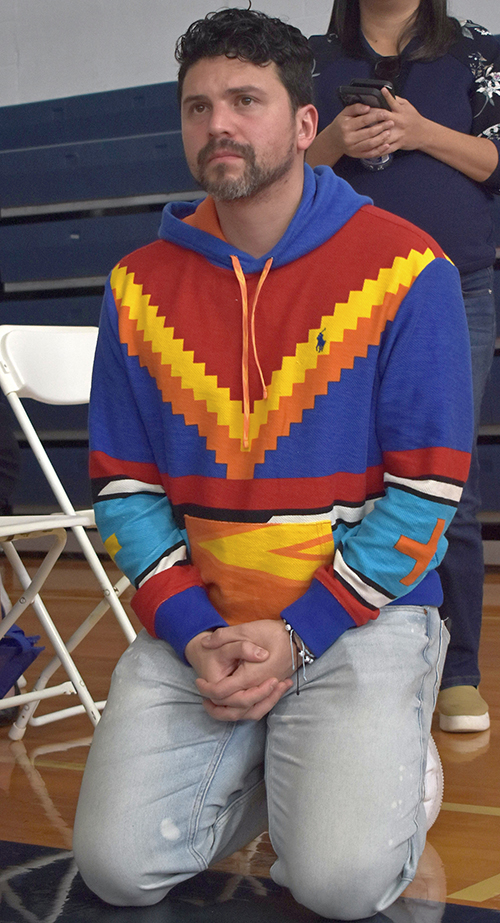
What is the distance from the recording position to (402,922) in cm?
109

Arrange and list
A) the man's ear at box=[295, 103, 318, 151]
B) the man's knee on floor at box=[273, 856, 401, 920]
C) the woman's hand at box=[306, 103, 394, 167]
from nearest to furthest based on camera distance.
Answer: the man's knee on floor at box=[273, 856, 401, 920]
the man's ear at box=[295, 103, 318, 151]
the woman's hand at box=[306, 103, 394, 167]

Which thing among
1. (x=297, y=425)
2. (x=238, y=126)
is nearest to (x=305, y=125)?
(x=238, y=126)

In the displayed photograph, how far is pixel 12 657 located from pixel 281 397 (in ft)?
3.20

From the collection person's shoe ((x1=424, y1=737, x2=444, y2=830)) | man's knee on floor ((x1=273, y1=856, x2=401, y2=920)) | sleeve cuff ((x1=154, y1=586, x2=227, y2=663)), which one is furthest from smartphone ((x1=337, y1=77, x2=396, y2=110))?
man's knee on floor ((x1=273, y1=856, x2=401, y2=920))

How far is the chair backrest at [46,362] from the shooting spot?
6.43 feet

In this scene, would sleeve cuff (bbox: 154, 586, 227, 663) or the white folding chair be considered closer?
sleeve cuff (bbox: 154, 586, 227, 663)

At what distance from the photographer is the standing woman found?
5.41 feet

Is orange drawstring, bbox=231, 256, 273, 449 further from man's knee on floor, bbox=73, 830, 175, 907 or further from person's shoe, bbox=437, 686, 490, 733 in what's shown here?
person's shoe, bbox=437, 686, 490, 733

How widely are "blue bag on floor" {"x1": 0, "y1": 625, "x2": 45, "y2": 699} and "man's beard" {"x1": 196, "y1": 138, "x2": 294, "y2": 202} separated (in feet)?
3.44

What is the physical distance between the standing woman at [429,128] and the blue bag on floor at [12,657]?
1.02 m

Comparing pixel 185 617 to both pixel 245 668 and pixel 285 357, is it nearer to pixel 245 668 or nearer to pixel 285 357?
pixel 245 668

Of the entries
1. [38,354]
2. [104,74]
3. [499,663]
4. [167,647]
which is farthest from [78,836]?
[104,74]

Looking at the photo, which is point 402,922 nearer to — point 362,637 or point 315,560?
point 362,637

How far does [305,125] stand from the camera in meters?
1.28
